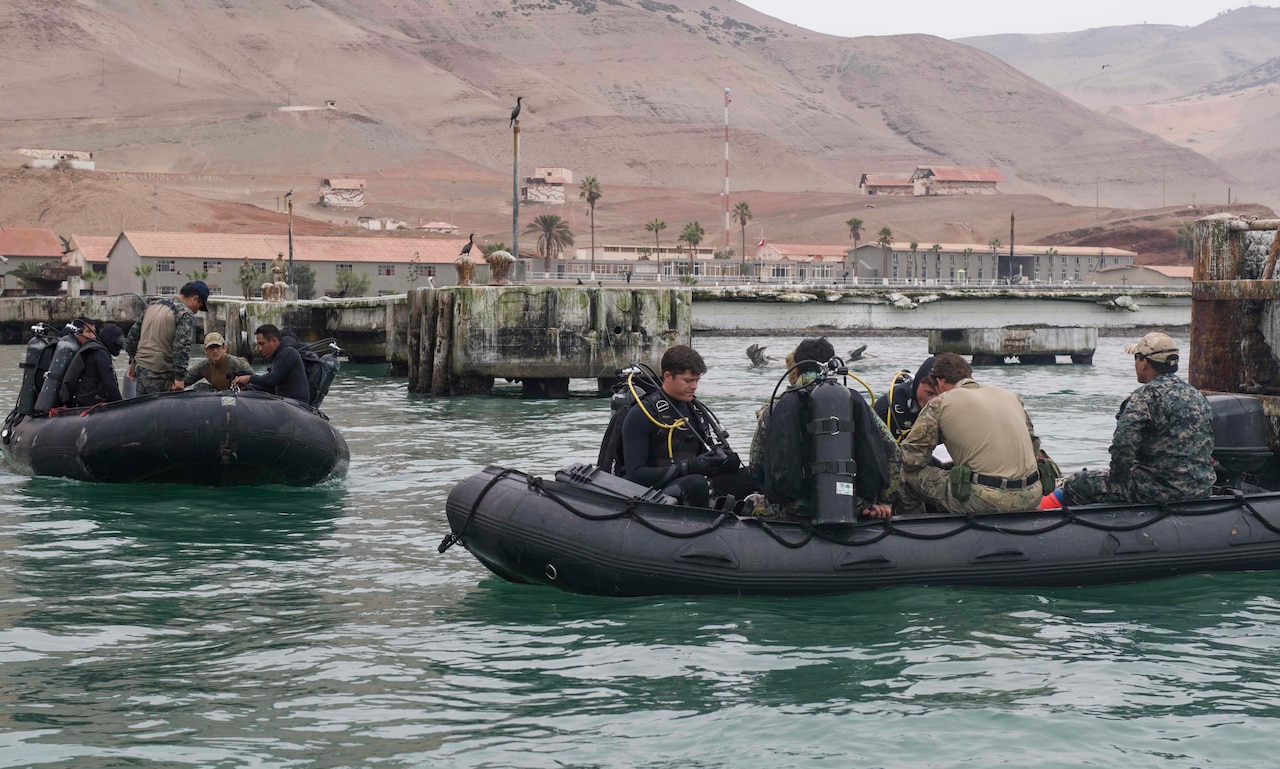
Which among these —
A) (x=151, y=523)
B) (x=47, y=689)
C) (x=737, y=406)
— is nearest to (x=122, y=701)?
(x=47, y=689)

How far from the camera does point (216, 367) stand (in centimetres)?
1563

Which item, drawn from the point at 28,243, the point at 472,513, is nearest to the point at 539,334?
the point at 472,513

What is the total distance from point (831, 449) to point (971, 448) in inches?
49.2

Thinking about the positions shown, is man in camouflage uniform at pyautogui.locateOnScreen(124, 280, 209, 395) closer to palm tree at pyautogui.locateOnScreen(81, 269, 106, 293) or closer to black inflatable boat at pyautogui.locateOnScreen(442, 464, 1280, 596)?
black inflatable boat at pyautogui.locateOnScreen(442, 464, 1280, 596)

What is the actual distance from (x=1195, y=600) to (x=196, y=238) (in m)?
115

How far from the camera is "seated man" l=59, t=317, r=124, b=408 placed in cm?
1590

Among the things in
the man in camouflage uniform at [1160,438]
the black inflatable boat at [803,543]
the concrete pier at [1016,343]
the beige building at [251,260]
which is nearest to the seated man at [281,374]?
the black inflatable boat at [803,543]

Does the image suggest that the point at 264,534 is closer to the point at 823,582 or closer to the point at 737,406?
the point at 823,582

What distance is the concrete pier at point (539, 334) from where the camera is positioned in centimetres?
2978

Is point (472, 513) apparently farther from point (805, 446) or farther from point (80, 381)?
point (80, 381)

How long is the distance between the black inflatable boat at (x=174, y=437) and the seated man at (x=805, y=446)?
707 centimetres

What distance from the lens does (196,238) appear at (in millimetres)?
116312

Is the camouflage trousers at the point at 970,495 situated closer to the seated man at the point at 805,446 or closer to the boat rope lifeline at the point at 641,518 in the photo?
the seated man at the point at 805,446

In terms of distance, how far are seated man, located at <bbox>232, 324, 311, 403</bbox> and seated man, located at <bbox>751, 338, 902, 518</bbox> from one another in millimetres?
7410
